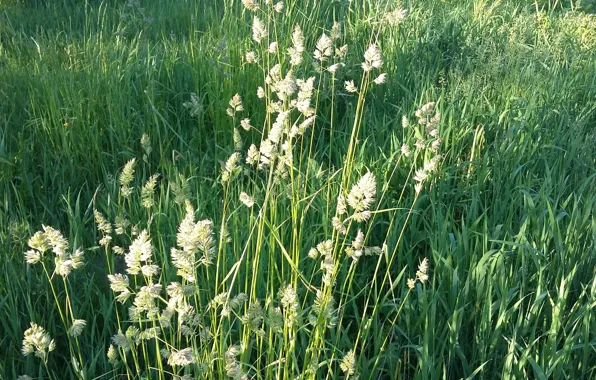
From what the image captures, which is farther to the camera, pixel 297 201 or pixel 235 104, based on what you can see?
pixel 235 104

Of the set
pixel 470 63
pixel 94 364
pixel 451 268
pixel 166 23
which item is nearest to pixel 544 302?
pixel 451 268

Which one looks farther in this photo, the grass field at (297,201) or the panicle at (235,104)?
the panicle at (235,104)

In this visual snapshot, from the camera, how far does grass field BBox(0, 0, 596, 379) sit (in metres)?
1.64

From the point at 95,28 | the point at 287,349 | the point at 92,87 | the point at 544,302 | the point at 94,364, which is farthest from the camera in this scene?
the point at 95,28

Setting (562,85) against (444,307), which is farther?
(562,85)

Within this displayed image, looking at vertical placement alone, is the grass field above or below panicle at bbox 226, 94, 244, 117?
below

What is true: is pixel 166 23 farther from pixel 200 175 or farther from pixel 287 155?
pixel 287 155

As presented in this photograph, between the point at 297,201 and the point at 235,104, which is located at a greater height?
the point at 235,104

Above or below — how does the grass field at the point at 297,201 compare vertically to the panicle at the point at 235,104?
below

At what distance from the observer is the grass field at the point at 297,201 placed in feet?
5.39

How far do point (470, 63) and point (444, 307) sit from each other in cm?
218

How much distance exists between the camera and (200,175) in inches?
111

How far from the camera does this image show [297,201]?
1.69 metres

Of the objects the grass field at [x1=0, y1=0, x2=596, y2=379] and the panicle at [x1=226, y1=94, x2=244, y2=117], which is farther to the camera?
the panicle at [x1=226, y1=94, x2=244, y2=117]
